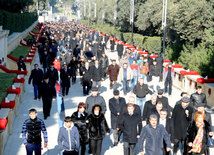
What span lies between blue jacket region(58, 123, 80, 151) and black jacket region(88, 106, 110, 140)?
997mm

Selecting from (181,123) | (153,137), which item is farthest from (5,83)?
(153,137)

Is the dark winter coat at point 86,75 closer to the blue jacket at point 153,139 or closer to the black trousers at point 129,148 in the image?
the black trousers at point 129,148

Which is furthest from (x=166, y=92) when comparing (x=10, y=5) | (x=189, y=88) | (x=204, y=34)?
(x=10, y=5)

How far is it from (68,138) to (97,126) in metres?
1.16

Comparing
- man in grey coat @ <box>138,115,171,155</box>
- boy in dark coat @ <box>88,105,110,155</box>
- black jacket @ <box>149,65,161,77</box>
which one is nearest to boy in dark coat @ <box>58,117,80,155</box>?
boy in dark coat @ <box>88,105,110,155</box>

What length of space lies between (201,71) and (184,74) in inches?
118

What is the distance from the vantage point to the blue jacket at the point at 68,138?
7805 millimetres

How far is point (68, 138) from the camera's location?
7.85m

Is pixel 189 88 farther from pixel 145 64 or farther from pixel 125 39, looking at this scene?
pixel 125 39

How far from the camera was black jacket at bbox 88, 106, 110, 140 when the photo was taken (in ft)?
29.0

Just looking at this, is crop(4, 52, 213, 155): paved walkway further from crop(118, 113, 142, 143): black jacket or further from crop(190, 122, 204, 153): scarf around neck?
crop(190, 122, 204, 153): scarf around neck

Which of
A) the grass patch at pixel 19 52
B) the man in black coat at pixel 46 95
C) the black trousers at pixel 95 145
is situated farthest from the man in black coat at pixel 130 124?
the grass patch at pixel 19 52

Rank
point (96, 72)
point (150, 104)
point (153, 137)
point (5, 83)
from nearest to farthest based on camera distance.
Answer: point (153, 137) < point (150, 104) < point (5, 83) < point (96, 72)

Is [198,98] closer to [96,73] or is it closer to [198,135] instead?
[198,135]
